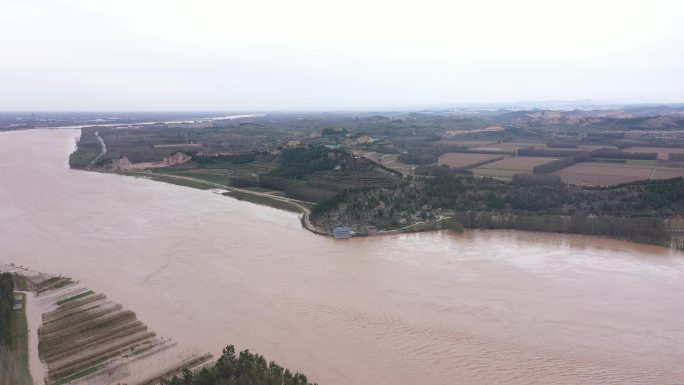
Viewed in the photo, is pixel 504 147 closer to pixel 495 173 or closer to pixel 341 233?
pixel 495 173

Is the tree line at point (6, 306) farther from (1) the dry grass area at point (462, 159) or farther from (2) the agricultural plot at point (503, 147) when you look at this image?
(2) the agricultural plot at point (503, 147)

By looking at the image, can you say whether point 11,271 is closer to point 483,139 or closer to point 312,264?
point 312,264

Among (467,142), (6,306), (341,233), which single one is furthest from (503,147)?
(6,306)

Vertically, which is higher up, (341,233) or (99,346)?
(341,233)

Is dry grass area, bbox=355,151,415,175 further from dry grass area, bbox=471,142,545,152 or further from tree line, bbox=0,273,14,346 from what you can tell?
tree line, bbox=0,273,14,346

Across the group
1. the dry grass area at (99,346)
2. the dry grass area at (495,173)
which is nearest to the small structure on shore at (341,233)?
the dry grass area at (99,346)

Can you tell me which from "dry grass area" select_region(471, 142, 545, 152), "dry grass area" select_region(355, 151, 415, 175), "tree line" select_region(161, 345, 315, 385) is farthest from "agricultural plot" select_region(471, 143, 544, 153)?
"tree line" select_region(161, 345, 315, 385)
